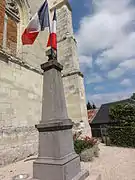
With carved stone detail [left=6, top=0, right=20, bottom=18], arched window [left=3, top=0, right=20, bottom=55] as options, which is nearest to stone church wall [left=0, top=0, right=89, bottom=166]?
arched window [left=3, top=0, right=20, bottom=55]

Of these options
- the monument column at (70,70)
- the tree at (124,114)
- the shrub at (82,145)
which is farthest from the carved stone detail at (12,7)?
the tree at (124,114)

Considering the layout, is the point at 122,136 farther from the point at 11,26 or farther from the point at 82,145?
the point at 11,26

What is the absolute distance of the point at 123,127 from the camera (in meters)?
9.18

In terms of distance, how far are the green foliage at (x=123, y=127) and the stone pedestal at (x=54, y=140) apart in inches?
256

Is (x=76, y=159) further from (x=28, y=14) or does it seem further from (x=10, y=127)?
(x=28, y=14)

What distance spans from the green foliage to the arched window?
726 centimetres

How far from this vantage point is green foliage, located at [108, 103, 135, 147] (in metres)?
8.73

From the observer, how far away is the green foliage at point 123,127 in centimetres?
873

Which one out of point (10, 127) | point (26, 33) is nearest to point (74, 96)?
point (10, 127)

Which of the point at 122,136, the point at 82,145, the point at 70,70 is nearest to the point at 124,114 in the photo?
the point at 122,136

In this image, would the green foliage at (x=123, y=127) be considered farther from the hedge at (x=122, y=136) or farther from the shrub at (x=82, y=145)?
the shrub at (x=82, y=145)

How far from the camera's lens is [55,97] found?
10.0ft

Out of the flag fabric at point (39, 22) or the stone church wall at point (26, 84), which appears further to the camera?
the stone church wall at point (26, 84)

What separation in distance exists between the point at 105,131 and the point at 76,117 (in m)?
3.50
